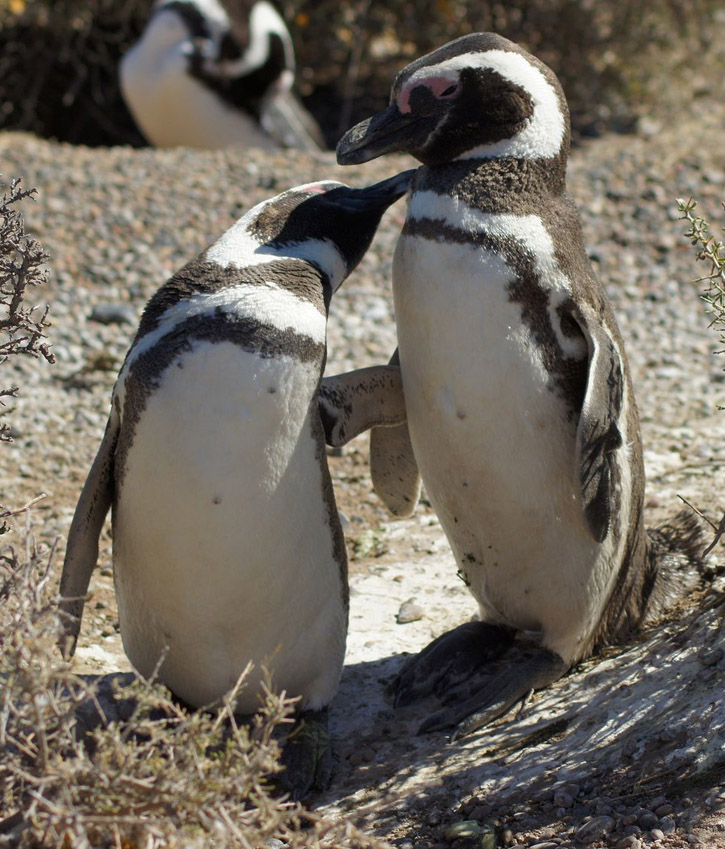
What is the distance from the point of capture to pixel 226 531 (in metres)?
2.70

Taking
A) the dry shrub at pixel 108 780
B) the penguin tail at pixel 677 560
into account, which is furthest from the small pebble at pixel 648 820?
the penguin tail at pixel 677 560

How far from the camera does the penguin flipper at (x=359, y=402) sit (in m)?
2.96

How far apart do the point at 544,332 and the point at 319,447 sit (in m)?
0.55

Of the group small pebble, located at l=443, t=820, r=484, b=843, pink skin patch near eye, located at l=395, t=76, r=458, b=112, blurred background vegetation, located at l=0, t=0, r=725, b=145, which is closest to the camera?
small pebble, located at l=443, t=820, r=484, b=843

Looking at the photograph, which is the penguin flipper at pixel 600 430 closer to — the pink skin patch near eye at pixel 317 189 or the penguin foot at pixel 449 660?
the penguin foot at pixel 449 660

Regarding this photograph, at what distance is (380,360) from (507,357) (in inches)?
98.5

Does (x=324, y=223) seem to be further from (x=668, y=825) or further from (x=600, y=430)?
(x=668, y=825)

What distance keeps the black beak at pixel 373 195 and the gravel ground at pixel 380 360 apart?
1216 mm

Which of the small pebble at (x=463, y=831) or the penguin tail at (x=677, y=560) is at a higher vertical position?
the penguin tail at (x=677, y=560)

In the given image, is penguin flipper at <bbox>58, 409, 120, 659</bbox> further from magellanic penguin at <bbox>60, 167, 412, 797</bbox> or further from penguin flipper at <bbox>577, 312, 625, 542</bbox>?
penguin flipper at <bbox>577, 312, 625, 542</bbox>

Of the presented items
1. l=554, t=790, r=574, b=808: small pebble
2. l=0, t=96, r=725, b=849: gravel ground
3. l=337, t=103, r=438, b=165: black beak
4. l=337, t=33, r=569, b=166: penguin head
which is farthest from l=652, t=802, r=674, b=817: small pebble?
l=337, t=103, r=438, b=165: black beak

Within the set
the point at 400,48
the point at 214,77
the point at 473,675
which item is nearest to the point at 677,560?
the point at 473,675

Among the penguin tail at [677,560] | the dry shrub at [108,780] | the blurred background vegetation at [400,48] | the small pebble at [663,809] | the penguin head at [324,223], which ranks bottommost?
the small pebble at [663,809]

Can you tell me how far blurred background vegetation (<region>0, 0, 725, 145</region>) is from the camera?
28.2ft
